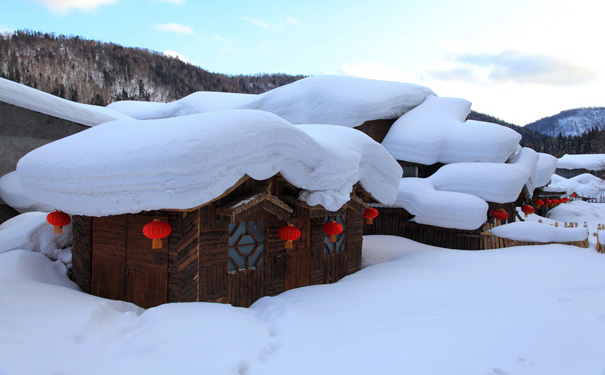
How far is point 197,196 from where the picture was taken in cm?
532

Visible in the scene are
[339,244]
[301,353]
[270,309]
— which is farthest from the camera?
[339,244]

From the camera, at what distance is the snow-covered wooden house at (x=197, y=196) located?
5375 mm

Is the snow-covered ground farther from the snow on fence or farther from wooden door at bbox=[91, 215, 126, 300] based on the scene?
the snow on fence

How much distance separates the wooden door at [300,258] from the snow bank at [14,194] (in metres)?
8.80

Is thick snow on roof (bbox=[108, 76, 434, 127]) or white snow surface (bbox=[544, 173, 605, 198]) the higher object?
thick snow on roof (bbox=[108, 76, 434, 127])

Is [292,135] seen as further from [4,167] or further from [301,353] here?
[4,167]

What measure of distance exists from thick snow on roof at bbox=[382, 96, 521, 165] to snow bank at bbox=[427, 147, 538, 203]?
48.3 inches

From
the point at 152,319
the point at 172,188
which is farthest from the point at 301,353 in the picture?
the point at 172,188

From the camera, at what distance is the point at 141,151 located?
5402 millimetres

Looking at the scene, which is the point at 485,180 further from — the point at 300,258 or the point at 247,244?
the point at 247,244

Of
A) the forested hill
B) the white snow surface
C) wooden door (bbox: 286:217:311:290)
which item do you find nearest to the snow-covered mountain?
the white snow surface

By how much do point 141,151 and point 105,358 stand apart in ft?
9.20

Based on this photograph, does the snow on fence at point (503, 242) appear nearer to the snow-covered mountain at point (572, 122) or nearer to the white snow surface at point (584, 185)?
the white snow surface at point (584, 185)

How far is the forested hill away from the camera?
4031cm
